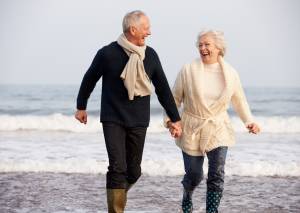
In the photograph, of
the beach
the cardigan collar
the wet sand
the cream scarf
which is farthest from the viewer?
the beach

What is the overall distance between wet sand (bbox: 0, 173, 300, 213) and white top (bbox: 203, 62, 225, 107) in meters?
1.35

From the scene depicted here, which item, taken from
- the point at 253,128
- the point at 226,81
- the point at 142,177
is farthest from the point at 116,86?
the point at 142,177

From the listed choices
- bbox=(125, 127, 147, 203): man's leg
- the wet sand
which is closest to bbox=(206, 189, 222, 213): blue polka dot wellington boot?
the wet sand

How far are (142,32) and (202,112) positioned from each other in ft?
3.37

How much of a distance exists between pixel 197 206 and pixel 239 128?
31.1 feet

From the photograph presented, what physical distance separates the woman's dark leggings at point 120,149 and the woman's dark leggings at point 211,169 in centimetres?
56

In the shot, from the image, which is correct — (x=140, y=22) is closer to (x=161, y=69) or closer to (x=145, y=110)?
(x=161, y=69)

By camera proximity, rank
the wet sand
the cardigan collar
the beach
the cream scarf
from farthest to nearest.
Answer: the beach → the wet sand → the cardigan collar → the cream scarf

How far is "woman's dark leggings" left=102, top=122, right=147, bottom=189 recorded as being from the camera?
10.6ft

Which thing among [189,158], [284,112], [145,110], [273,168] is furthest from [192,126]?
[284,112]

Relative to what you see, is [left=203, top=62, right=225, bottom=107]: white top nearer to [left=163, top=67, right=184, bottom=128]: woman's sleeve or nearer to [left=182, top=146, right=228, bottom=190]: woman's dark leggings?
[left=163, top=67, right=184, bottom=128]: woman's sleeve

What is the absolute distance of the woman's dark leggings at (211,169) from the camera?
137 inches

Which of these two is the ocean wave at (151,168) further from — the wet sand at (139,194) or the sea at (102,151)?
the wet sand at (139,194)

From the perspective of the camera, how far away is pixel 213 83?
3.68m
